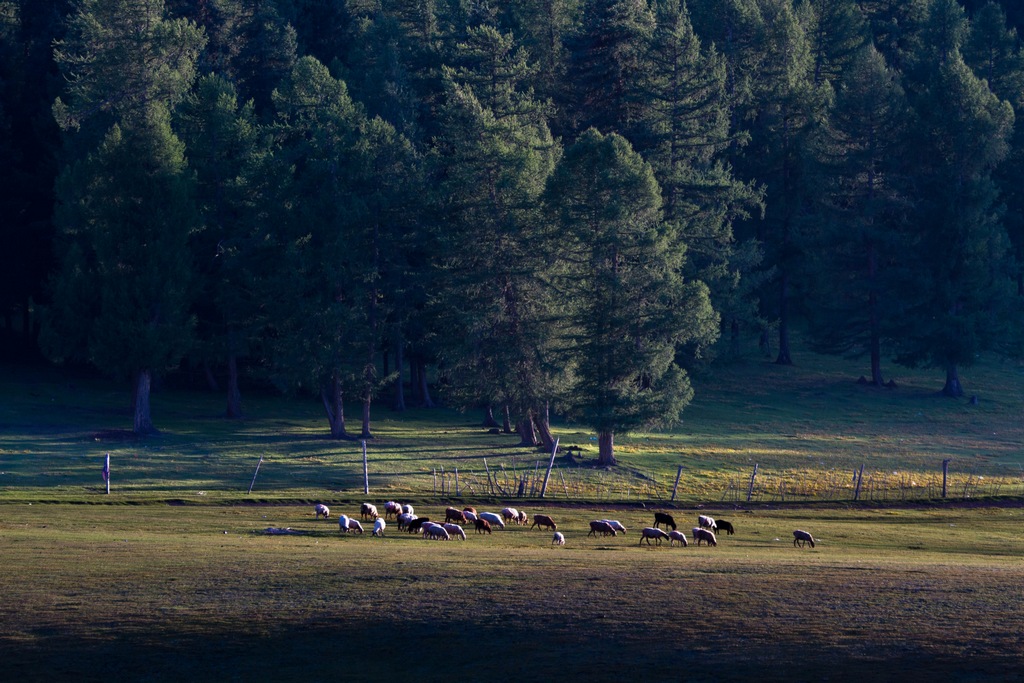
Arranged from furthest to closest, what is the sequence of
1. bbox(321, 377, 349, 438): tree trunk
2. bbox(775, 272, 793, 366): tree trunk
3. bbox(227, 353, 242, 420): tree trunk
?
bbox(775, 272, 793, 366): tree trunk
bbox(227, 353, 242, 420): tree trunk
bbox(321, 377, 349, 438): tree trunk

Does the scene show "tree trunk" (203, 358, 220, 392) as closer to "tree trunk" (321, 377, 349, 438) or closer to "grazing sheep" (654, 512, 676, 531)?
"tree trunk" (321, 377, 349, 438)

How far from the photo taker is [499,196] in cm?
6906

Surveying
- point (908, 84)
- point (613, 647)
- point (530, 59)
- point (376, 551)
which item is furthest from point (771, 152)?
point (613, 647)

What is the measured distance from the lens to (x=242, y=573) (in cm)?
2953

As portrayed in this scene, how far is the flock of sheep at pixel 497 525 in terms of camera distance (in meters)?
39.1

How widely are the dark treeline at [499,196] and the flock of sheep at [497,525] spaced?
21.3 m

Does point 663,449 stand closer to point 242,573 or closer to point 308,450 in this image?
point 308,450

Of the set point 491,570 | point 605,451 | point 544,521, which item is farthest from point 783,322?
point 491,570

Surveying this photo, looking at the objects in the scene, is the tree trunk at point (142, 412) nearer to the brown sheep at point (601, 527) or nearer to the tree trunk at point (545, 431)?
the tree trunk at point (545, 431)

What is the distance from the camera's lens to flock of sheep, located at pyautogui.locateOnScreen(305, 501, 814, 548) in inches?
1538

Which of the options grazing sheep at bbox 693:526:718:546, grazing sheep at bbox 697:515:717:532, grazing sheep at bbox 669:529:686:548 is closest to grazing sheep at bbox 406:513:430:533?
grazing sheep at bbox 669:529:686:548

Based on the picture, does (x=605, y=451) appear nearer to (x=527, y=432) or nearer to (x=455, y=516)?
(x=527, y=432)

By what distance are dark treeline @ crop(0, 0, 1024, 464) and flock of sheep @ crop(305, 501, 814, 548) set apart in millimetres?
21266

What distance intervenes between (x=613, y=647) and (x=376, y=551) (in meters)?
11.0
